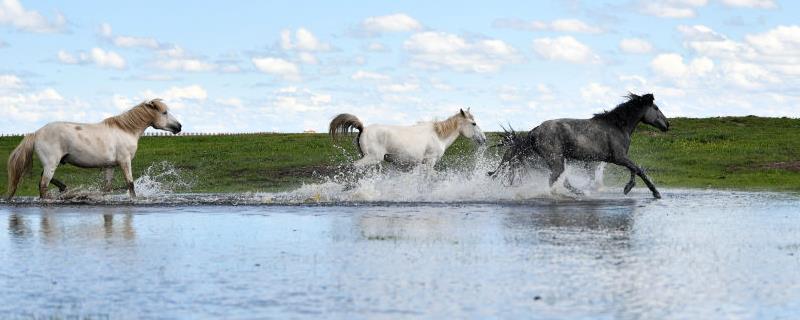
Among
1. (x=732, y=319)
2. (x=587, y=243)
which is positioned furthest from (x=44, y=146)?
(x=732, y=319)

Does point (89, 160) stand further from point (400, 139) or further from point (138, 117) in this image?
point (400, 139)

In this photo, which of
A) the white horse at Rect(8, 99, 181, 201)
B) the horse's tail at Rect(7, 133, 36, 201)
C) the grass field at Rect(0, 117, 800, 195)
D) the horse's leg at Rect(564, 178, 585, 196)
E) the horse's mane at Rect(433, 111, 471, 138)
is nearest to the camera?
the white horse at Rect(8, 99, 181, 201)

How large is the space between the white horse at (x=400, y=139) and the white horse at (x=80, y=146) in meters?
4.10

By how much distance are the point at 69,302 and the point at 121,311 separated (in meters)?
0.58

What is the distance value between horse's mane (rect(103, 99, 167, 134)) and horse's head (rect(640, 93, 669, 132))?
8382 millimetres

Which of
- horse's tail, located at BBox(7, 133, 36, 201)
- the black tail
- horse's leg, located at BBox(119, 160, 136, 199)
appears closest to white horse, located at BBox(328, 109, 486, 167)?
the black tail

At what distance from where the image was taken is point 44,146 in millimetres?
18547

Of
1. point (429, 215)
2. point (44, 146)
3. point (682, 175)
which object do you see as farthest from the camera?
point (682, 175)

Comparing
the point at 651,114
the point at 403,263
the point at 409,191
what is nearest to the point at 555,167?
the point at 651,114

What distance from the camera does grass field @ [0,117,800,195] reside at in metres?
26.2

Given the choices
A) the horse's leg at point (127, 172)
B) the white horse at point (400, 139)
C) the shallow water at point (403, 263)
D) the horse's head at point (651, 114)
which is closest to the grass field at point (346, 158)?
the horse's head at point (651, 114)

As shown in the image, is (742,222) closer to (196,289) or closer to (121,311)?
(196,289)

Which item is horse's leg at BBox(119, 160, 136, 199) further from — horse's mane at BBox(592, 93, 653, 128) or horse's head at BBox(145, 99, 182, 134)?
horse's mane at BBox(592, 93, 653, 128)

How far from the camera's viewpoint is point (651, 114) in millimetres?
20891
